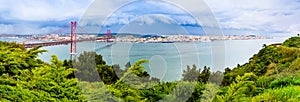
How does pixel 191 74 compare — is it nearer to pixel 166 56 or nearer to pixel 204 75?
pixel 204 75

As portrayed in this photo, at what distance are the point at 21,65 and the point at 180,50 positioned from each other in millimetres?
2359

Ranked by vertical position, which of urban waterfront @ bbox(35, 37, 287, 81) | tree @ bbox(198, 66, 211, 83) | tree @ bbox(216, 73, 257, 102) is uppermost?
urban waterfront @ bbox(35, 37, 287, 81)

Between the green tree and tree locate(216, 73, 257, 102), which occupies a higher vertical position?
the green tree

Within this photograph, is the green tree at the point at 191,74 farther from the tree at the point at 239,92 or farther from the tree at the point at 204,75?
the tree at the point at 239,92

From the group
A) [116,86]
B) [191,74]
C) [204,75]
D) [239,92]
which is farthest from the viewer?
[204,75]

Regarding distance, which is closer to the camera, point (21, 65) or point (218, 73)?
point (218, 73)

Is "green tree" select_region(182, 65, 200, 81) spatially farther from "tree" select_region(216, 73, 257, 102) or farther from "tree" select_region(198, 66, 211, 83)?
"tree" select_region(216, 73, 257, 102)

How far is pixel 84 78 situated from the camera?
511cm

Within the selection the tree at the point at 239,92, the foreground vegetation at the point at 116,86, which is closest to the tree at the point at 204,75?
the foreground vegetation at the point at 116,86

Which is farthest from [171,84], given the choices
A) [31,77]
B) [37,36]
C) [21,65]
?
[37,36]

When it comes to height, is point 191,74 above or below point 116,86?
above

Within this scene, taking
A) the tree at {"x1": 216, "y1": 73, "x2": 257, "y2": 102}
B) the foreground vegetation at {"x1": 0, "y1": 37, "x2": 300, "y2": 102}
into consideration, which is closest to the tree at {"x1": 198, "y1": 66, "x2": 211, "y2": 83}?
the foreground vegetation at {"x1": 0, "y1": 37, "x2": 300, "y2": 102}

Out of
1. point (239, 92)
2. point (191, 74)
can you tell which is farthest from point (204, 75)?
point (239, 92)

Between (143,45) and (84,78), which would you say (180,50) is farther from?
(84,78)
